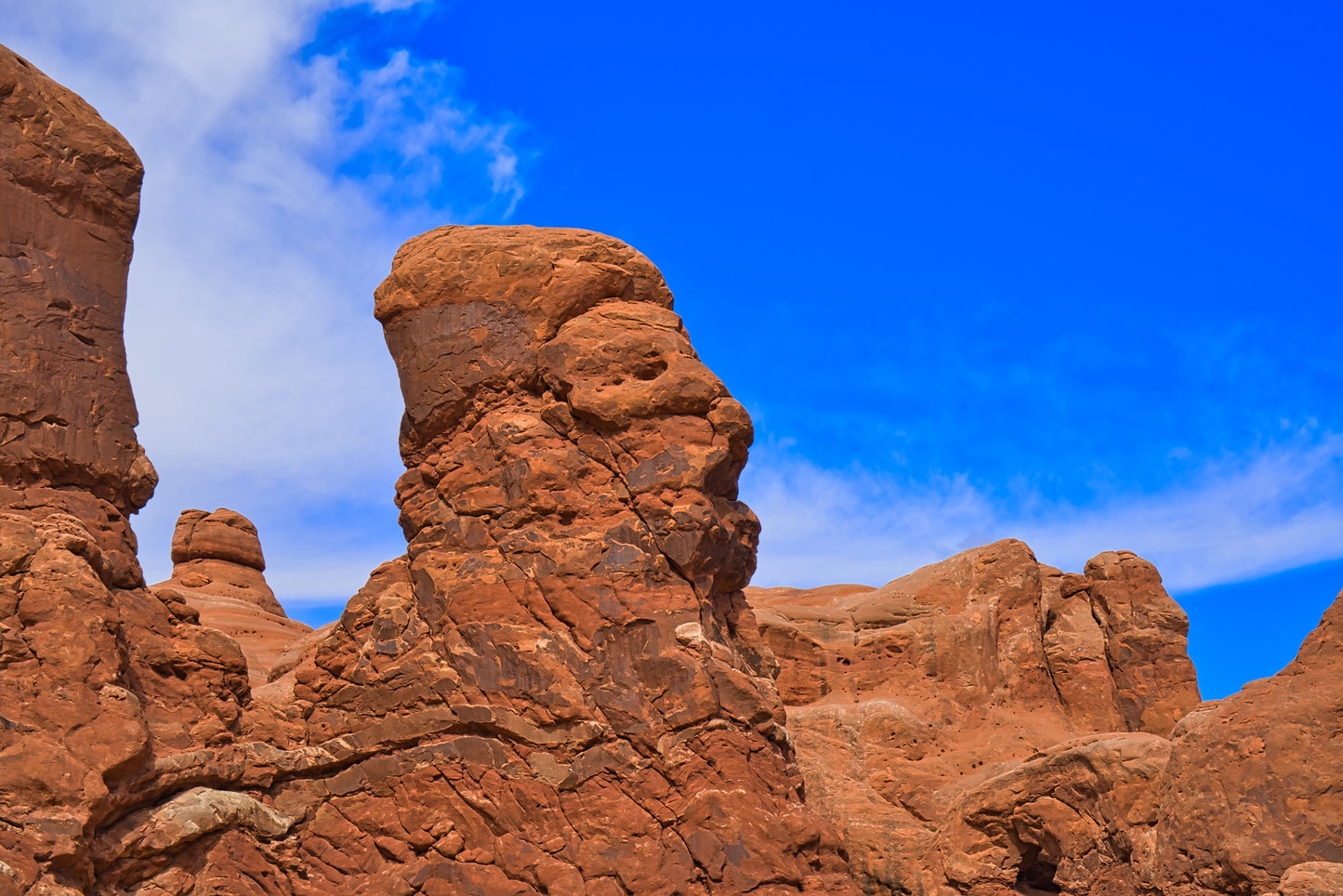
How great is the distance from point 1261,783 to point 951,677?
1313cm

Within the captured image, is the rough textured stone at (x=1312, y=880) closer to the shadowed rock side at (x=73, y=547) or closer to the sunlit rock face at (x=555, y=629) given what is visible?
the sunlit rock face at (x=555, y=629)

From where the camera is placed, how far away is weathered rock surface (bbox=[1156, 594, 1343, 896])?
12797mm

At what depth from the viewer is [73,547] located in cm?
1233

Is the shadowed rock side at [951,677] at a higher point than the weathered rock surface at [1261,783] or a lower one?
higher

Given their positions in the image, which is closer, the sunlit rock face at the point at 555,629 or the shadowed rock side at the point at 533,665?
the shadowed rock side at the point at 533,665

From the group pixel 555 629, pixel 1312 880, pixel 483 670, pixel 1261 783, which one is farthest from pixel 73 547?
pixel 1261 783

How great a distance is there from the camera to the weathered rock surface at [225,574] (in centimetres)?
3794

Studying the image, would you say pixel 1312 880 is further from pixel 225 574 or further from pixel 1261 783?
pixel 225 574

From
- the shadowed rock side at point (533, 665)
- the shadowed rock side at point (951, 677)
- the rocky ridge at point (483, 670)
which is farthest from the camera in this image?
the shadowed rock side at point (951, 677)

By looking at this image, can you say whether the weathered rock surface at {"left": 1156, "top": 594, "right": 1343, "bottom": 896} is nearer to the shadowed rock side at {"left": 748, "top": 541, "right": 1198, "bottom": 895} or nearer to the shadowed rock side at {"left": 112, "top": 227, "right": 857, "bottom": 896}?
the shadowed rock side at {"left": 112, "top": 227, "right": 857, "bottom": 896}

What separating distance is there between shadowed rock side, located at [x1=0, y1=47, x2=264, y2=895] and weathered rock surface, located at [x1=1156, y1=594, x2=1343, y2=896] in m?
10.9

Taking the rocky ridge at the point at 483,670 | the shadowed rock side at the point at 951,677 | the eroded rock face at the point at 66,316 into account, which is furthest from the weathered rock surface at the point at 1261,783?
the eroded rock face at the point at 66,316

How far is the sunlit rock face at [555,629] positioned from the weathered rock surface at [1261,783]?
4.10 m

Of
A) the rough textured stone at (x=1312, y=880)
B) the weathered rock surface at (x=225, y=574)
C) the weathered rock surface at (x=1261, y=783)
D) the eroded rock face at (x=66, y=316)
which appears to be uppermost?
the weathered rock surface at (x=225, y=574)
